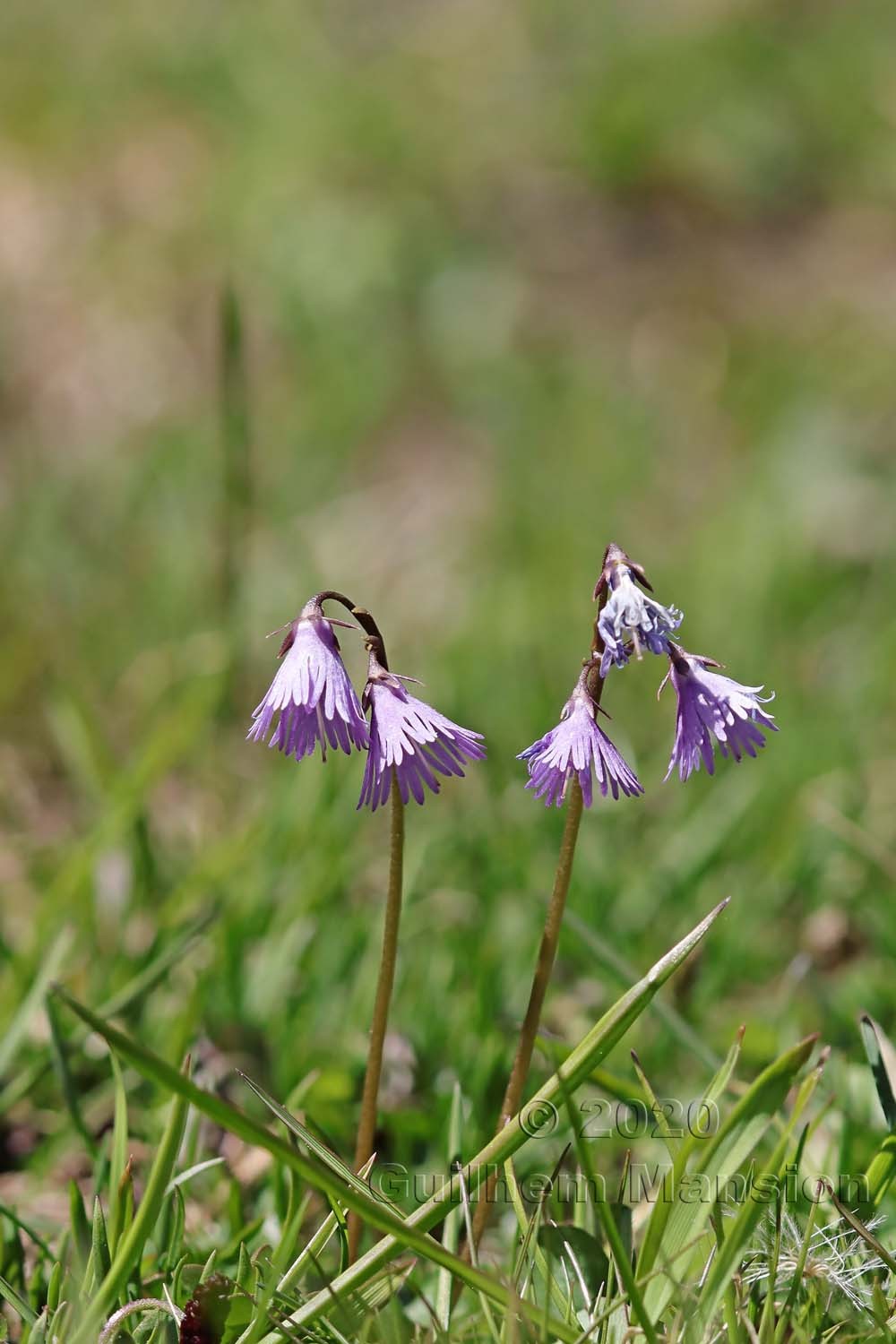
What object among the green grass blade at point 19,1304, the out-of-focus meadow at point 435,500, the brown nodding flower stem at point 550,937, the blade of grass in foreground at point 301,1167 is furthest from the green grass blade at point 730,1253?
the green grass blade at point 19,1304

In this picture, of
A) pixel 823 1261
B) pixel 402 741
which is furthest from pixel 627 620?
pixel 823 1261

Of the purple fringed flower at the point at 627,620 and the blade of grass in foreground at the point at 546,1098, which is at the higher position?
the purple fringed flower at the point at 627,620

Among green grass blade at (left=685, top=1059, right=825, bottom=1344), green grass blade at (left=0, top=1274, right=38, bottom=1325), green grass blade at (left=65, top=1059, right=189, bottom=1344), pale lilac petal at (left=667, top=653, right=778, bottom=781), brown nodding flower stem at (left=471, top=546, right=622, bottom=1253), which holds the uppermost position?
pale lilac petal at (left=667, top=653, right=778, bottom=781)

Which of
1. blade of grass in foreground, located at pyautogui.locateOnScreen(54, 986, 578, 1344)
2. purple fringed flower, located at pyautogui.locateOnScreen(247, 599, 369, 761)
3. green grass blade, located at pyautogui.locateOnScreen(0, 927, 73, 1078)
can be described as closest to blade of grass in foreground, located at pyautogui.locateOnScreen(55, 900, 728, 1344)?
blade of grass in foreground, located at pyautogui.locateOnScreen(54, 986, 578, 1344)

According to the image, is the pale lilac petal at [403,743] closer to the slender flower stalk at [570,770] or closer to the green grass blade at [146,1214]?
the slender flower stalk at [570,770]

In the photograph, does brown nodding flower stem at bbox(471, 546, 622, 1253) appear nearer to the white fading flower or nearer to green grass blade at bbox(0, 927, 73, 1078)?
the white fading flower
